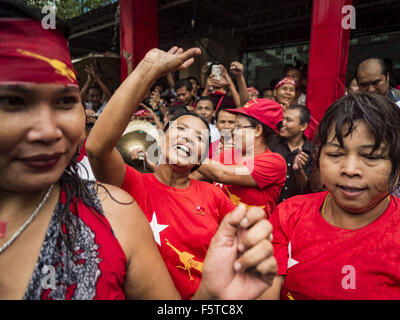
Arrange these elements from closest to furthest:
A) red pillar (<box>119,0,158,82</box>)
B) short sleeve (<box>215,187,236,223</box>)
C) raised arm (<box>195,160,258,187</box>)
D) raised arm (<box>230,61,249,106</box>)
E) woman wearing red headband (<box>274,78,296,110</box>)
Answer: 1. short sleeve (<box>215,187,236,223</box>)
2. raised arm (<box>195,160,258,187</box>)
3. raised arm (<box>230,61,249,106</box>)
4. woman wearing red headband (<box>274,78,296,110</box>)
5. red pillar (<box>119,0,158,82</box>)

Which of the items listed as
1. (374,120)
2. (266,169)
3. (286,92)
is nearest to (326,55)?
(286,92)

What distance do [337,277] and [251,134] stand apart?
1700 millimetres

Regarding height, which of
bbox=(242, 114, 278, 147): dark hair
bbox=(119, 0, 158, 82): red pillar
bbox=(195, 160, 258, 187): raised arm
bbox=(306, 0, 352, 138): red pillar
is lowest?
bbox=(195, 160, 258, 187): raised arm

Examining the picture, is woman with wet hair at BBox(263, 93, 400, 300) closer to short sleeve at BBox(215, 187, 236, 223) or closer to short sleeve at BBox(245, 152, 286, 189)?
short sleeve at BBox(215, 187, 236, 223)

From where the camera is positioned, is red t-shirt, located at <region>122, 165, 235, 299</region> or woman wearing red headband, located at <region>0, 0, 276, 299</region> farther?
red t-shirt, located at <region>122, 165, 235, 299</region>

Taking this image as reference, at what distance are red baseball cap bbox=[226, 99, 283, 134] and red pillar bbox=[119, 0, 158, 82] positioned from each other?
18.1ft

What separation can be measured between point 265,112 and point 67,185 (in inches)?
88.0

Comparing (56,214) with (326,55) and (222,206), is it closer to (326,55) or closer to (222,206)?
(222,206)

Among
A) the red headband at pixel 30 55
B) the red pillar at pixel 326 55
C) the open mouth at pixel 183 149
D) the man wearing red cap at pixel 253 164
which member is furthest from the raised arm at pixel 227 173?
the red pillar at pixel 326 55

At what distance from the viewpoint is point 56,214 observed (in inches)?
38.7

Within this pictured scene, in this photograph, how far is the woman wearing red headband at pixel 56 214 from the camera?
791 mm

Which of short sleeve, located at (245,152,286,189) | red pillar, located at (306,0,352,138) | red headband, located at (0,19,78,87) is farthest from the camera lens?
red pillar, located at (306,0,352,138)

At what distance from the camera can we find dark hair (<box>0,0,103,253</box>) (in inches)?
31.4

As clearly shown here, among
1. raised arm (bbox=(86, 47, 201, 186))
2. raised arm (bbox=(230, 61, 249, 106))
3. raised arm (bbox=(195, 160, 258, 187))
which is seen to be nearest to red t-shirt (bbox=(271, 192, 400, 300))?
raised arm (bbox=(195, 160, 258, 187))
